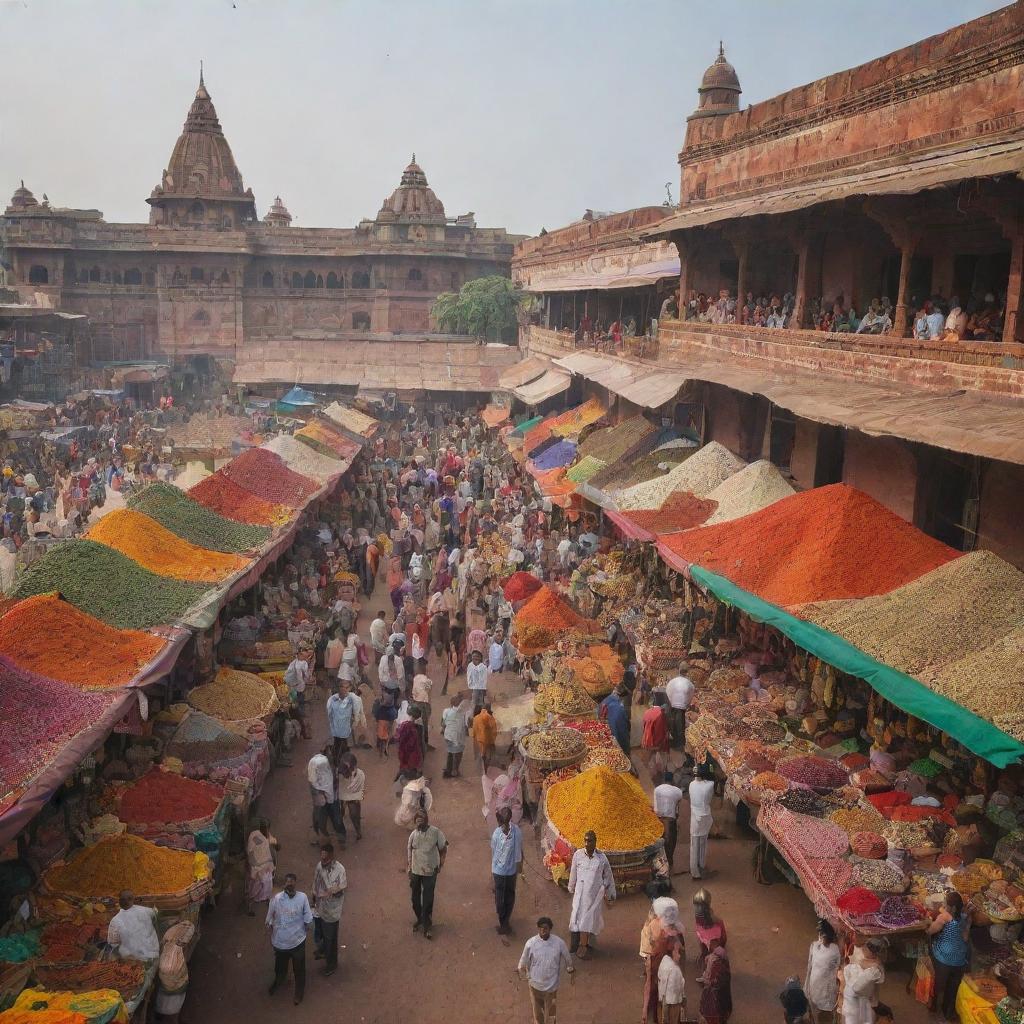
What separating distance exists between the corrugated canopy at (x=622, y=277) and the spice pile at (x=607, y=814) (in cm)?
1414

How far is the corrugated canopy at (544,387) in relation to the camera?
27078mm

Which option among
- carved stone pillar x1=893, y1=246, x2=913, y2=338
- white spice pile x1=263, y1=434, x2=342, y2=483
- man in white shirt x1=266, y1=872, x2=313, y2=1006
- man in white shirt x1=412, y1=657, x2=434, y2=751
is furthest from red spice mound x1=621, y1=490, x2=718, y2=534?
white spice pile x1=263, y1=434, x2=342, y2=483

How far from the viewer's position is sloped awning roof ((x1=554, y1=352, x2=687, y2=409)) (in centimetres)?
1631

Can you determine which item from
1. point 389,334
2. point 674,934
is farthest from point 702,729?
point 389,334

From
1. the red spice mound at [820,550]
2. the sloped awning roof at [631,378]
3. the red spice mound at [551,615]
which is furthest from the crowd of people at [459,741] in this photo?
the sloped awning roof at [631,378]

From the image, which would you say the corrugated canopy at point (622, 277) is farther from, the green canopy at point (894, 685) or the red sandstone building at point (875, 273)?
the green canopy at point (894, 685)

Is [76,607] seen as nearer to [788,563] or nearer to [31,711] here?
[31,711]

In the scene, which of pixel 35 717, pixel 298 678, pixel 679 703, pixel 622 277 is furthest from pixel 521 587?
pixel 622 277

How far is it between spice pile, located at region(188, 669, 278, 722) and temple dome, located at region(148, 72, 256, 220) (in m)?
43.3

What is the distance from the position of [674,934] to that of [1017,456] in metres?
4.36

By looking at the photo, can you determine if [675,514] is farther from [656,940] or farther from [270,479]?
[270,479]

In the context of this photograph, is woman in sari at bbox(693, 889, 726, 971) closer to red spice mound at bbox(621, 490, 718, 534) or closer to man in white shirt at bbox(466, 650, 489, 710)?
man in white shirt at bbox(466, 650, 489, 710)

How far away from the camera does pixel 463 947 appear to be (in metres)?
8.12

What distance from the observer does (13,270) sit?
47.4 meters
